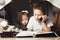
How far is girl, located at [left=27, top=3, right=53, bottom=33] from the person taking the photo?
1146 millimetres

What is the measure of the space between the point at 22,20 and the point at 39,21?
14cm

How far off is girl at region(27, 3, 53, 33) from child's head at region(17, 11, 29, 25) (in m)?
0.03

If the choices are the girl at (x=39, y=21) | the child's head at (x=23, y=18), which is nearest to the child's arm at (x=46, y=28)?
the girl at (x=39, y=21)

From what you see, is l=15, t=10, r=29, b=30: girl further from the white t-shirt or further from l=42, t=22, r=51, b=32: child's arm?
l=42, t=22, r=51, b=32: child's arm

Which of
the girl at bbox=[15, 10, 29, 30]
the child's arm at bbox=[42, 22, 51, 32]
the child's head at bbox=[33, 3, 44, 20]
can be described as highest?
the child's head at bbox=[33, 3, 44, 20]

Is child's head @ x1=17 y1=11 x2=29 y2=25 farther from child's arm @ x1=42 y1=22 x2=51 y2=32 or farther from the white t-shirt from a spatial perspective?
child's arm @ x1=42 y1=22 x2=51 y2=32

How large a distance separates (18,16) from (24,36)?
170 millimetres

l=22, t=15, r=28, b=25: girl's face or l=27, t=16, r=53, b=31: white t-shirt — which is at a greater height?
l=22, t=15, r=28, b=25: girl's face

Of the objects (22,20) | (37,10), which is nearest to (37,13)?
(37,10)

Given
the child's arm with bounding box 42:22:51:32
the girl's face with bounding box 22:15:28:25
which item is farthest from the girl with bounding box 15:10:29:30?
the child's arm with bounding box 42:22:51:32

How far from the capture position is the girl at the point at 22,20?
114 centimetres

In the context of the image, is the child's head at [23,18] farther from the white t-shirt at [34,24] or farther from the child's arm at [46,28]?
the child's arm at [46,28]

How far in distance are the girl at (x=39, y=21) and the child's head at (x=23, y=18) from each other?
35 millimetres

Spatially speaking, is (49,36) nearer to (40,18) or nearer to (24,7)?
(40,18)
